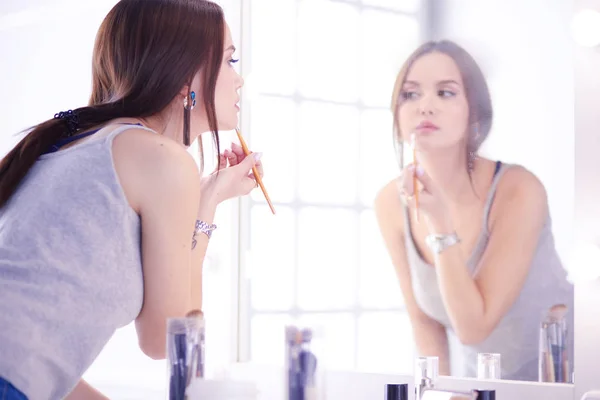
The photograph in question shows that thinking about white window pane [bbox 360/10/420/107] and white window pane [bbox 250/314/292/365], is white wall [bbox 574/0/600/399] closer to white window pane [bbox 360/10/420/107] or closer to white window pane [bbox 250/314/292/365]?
white window pane [bbox 360/10/420/107]

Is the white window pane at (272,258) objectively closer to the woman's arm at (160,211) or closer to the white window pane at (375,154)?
the white window pane at (375,154)

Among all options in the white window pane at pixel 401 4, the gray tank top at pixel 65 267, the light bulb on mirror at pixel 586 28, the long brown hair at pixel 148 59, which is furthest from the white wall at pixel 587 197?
Result: the gray tank top at pixel 65 267

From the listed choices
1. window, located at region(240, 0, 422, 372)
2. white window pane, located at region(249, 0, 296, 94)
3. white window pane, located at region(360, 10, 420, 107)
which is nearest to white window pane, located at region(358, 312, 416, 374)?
window, located at region(240, 0, 422, 372)

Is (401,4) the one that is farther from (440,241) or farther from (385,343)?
(385,343)

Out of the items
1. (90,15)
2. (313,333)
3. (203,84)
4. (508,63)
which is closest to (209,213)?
(203,84)

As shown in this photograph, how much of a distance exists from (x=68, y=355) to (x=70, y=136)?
0.28m

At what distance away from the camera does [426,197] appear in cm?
144

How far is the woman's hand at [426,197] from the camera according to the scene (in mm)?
1412

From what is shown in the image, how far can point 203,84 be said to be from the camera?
1.19m

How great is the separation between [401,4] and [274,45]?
0.32m

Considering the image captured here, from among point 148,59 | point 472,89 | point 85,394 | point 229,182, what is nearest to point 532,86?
point 472,89

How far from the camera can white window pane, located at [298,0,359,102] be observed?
1.57 meters

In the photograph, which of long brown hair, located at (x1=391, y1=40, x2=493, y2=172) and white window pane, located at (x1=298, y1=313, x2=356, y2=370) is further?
white window pane, located at (x1=298, y1=313, x2=356, y2=370)

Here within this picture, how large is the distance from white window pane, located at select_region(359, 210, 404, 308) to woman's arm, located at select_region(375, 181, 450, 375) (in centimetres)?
1
